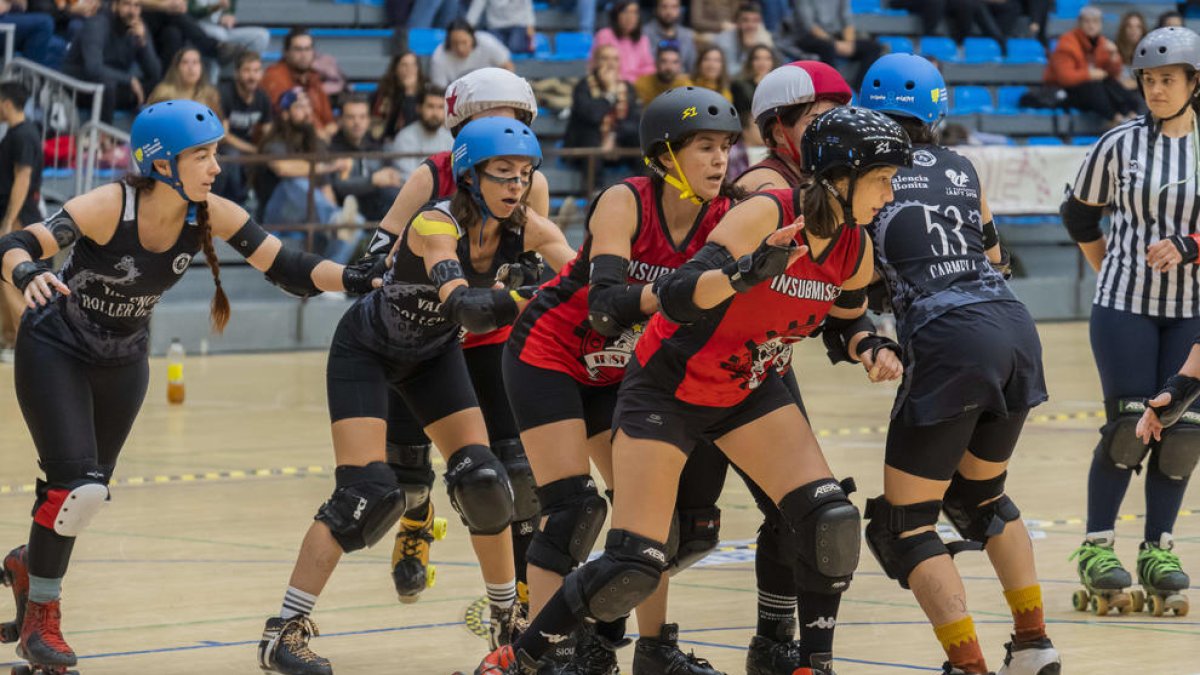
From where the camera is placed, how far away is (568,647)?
4.64 metres

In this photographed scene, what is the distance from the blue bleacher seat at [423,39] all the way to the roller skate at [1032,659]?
11521 millimetres

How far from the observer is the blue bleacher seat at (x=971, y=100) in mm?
18062

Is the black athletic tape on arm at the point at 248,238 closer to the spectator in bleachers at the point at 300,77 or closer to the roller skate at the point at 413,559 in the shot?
the roller skate at the point at 413,559

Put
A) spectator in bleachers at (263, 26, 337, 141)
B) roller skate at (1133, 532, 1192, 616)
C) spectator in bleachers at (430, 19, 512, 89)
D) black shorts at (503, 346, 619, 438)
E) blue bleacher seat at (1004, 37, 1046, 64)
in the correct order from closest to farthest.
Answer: black shorts at (503, 346, 619, 438) → roller skate at (1133, 532, 1192, 616) → spectator in bleachers at (263, 26, 337, 141) → spectator in bleachers at (430, 19, 512, 89) → blue bleacher seat at (1004, 37, 1046, 64)

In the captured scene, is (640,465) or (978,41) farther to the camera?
(978,41)

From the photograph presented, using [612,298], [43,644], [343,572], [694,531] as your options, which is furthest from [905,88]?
[343,572]

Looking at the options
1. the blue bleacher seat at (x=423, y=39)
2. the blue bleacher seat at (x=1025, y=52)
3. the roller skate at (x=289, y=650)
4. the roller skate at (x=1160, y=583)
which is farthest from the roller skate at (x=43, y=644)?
the blue bleacher seat at (x=1025, y=52)

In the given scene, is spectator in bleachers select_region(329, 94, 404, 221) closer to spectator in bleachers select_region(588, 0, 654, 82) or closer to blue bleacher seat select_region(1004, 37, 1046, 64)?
spectator in bleachers select_region(588, 0, 654, 82)

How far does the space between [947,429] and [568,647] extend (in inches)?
41.4

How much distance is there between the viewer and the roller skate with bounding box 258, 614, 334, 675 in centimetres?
485

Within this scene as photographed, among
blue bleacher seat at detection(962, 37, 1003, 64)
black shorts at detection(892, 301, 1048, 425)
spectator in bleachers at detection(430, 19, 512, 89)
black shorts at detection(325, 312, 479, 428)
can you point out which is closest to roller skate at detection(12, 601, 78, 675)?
black shorts at detection(325, 312, 479, 428)

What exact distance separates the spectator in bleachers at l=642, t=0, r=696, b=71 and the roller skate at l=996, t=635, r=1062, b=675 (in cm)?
1123

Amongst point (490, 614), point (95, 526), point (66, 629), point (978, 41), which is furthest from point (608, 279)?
point (978, 41)

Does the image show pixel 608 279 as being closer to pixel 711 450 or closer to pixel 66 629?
pixel 711 450
